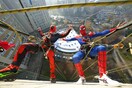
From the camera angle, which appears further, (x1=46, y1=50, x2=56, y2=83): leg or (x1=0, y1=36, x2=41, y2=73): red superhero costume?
(x1=46, y1=50, x2=56, y2=83): leg

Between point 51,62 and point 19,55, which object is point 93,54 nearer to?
point 51,62

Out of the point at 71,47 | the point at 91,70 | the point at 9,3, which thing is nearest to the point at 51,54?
the point at 91,70

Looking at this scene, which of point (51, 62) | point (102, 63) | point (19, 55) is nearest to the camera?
point (102, 63)

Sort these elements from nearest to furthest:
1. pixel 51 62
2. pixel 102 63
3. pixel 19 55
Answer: pixel 102 63 → pixel 19 55 → pixel 51 62

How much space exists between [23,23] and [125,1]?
5215 cm

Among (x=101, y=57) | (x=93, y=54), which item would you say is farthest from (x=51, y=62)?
(x=101, y=57)

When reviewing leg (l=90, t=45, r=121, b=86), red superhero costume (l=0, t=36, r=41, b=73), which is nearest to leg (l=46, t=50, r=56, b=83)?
red superhero costume (l=0, t=36, r=41, b=73)

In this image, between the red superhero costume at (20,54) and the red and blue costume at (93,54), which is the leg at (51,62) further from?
the red and blue costume at (93,54)

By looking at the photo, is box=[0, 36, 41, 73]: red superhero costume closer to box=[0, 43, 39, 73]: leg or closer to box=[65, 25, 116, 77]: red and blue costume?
box=[0, 43, 39, 73]: leg

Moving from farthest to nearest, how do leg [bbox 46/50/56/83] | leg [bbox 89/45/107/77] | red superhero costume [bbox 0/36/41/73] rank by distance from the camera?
1. leg [bbox 46/50/56/83]
2. red superhero costume [bbox 0/36/41/73]
3. leg [bbox 89/45/107/77]

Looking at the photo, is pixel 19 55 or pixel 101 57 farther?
pixel 19 55

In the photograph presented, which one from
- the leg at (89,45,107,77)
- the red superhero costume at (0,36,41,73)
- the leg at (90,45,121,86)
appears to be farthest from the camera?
the red superhero costume at (0,36,41,73)

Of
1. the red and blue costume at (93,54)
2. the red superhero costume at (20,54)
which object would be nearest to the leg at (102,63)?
the red and blue costume at (93,54)

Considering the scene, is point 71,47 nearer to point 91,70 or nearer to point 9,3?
Result: point 91,70
